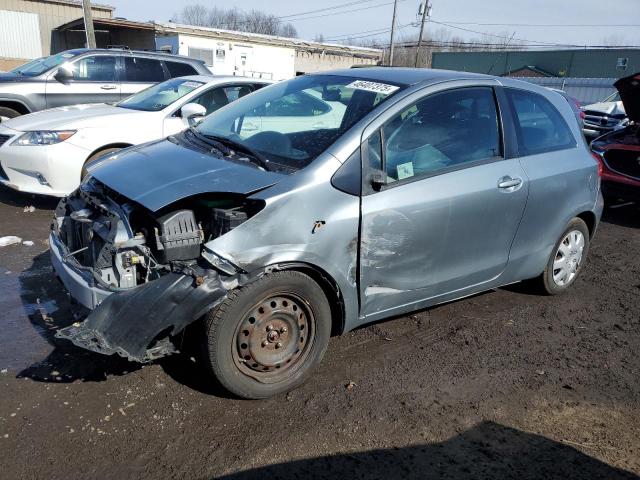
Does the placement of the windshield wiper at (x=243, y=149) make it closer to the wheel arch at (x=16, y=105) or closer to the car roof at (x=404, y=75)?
the car roof at (x=404, y=75)

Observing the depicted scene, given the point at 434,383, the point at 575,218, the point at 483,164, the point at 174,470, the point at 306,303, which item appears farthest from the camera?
the point at 575,218

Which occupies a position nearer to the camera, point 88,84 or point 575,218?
point 575,218

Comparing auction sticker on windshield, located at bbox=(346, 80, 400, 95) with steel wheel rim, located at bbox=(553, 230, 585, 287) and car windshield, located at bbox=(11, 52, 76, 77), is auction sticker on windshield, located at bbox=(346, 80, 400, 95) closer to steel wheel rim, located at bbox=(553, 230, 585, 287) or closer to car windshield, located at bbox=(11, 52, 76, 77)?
steel wheel rim, located at bbox=(553, 230, 585, 287)

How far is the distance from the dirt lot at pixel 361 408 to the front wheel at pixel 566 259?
435 mm

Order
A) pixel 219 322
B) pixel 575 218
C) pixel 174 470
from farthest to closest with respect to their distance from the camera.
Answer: pixel 575 218 → pixel 219 322 → pixel 174 470

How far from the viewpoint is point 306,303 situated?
3004 millimetres

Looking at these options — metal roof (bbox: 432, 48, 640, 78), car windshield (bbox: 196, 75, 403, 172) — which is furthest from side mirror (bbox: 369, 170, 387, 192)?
metal roof (bbox: 432, 48, 640, 78)

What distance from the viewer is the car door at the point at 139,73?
9203mm

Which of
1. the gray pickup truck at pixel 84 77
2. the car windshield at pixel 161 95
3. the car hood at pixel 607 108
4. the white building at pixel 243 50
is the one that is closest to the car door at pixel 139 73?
the gray pickup truck at pixel 84 77

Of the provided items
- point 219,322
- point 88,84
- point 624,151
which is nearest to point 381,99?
point 219,322

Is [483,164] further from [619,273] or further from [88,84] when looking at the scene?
[88,84]

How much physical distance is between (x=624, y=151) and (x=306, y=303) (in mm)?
6621

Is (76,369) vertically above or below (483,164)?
below

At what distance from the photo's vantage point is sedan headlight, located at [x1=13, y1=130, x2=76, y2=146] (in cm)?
585
